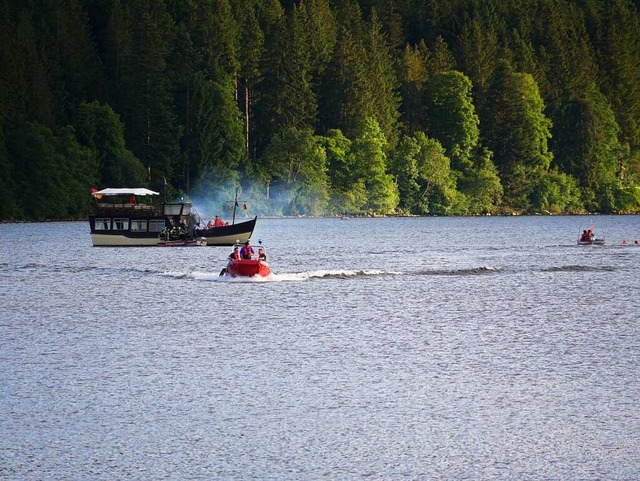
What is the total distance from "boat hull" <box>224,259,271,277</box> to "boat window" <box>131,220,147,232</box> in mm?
49506

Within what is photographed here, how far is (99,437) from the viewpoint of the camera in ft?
110

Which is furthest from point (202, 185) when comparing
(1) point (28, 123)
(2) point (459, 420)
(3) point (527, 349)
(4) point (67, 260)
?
(2) point (459, 420)

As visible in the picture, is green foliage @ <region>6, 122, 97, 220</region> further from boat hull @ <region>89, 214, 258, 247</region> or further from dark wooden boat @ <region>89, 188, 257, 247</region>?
boat hull @ <region>89, 214, 258, 247</region>

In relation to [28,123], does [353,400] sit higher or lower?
lower

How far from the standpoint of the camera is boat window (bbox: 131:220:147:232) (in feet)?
429

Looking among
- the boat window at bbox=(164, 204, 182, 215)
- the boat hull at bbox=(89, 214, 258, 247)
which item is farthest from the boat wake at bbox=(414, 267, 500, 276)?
the boat window at bbox=(164, 204, 182, 215)

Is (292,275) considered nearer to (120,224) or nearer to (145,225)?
(145,225)

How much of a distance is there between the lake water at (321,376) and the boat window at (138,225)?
40.7m

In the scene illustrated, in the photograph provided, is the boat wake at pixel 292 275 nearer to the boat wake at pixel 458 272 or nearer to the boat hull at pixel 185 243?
the boat wake at pixel 458 272

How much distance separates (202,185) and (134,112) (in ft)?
49.6

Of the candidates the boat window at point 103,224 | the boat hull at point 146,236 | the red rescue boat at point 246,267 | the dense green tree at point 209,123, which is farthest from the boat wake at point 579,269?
the dense green tree at point 209,123

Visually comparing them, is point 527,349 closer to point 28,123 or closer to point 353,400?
point 353,400

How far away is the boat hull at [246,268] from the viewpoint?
3216 inches

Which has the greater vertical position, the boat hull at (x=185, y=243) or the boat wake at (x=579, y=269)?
the boat hull at (x=185, y=243)
